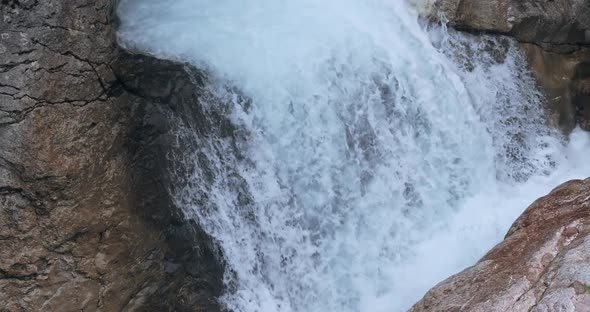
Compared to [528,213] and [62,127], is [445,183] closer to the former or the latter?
[528,213]

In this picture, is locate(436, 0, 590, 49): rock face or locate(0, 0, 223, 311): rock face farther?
locate(436, 0, 590, 49): rock face

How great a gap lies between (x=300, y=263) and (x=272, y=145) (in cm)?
111

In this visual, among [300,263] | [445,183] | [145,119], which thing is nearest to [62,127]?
[145,119]

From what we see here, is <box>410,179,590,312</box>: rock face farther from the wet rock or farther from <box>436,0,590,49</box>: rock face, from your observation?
<box>436,0,590,49</box>: rock face

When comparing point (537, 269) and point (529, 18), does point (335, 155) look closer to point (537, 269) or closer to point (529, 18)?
point (537, 269)

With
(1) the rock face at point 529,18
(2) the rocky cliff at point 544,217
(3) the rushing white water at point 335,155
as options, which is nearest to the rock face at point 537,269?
(2) the rocky cliff at point 544,217

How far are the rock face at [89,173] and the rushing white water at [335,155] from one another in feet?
0.93

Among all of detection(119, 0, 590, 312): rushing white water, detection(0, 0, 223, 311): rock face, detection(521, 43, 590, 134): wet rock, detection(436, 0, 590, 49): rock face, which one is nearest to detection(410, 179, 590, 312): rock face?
detection(119, 0, 590, 312): rushing white water

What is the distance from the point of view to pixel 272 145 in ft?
18.5

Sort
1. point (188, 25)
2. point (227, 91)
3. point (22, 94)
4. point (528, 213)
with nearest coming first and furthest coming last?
point (22, 94) → point (528, 213) → point (227, 91) → point (188, 25)

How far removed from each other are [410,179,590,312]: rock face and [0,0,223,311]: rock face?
7.23 feet

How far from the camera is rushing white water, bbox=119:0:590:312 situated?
5.56 metres

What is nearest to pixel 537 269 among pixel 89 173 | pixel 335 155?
pixel 335 155

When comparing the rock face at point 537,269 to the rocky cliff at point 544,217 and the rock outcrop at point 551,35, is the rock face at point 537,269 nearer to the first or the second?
the rocky cliff at point 544,217
